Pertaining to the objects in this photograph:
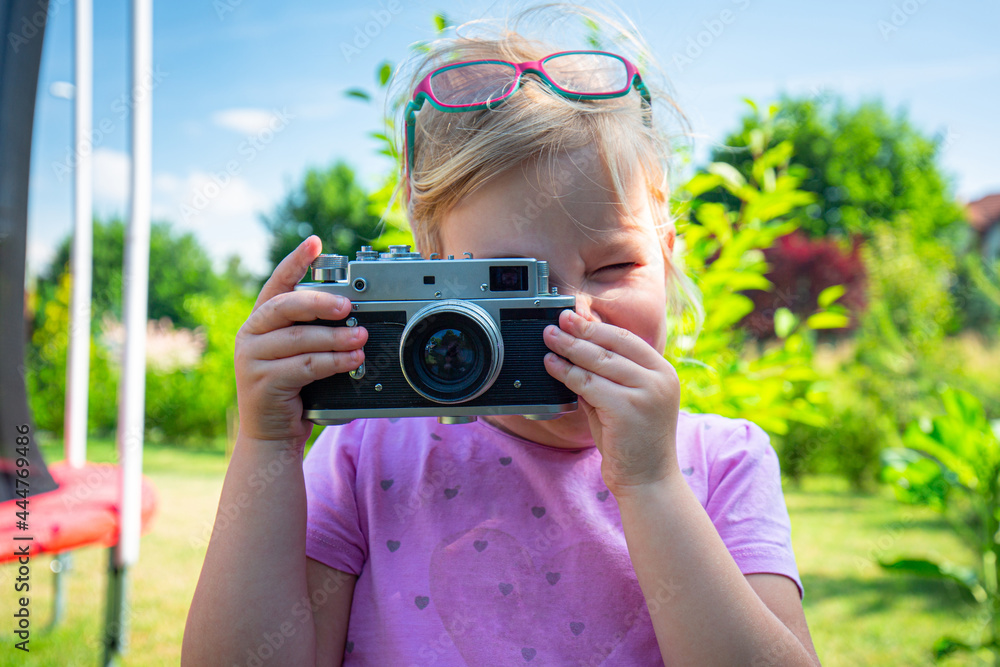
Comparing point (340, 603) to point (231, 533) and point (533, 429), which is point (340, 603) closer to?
point (231, 533)

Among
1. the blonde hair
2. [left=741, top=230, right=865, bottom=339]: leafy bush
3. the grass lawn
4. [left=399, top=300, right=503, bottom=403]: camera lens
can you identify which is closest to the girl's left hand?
[left=399, top=300, right=503, bottom=403]: camera lens

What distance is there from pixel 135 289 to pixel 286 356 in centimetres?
219

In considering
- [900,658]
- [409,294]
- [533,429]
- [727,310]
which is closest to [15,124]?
[409,294]

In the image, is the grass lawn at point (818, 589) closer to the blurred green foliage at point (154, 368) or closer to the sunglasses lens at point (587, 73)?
the blurred green foliage at point (154, 368)

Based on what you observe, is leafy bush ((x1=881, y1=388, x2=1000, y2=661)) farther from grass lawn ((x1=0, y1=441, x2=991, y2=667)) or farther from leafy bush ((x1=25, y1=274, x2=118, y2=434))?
leafy bush ((x1=25, y1=274, x2=118, y2=434))

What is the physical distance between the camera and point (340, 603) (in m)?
1.21

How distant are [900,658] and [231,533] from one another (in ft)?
13.1

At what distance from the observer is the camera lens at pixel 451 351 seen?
1135 millimetres

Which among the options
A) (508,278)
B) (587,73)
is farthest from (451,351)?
(587,73)

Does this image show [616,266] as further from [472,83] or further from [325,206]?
[325,206]

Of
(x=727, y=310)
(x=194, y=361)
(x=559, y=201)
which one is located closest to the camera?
(x=559, y=201)

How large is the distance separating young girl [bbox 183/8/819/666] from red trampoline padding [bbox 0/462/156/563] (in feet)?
6.01

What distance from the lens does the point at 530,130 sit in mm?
1273

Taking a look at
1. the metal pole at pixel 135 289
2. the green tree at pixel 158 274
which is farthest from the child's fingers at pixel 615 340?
the green tree at pixel 158 274
